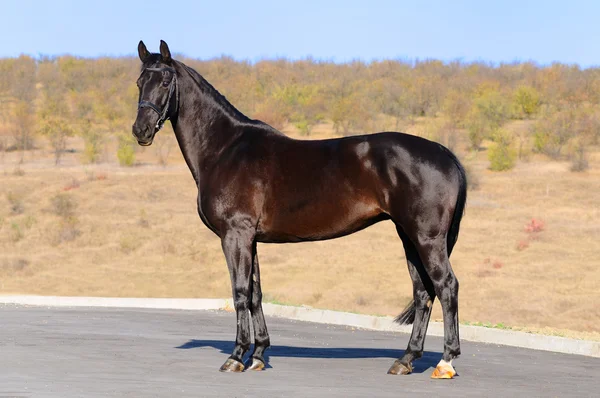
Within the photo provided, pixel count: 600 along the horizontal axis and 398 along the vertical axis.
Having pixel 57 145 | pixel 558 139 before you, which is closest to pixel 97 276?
pixel 57 145

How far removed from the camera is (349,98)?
67.9 m

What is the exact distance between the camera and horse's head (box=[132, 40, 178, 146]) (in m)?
10.8

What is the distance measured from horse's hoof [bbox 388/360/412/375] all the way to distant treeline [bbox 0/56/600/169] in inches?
1452

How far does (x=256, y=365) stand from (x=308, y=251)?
24.2 meters

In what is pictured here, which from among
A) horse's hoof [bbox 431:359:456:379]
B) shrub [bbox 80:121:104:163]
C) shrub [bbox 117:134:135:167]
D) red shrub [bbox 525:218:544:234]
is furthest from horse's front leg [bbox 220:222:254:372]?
shrub [bbox 80:121:104:163]

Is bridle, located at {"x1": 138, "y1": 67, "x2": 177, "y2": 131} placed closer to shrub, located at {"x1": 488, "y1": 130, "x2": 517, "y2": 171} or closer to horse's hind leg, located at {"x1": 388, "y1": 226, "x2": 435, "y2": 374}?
horse's hind leg, located at {"x1": 388, "y1": 226, "x2": 435, "y2": 374}

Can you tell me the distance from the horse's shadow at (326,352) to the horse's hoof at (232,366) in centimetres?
101

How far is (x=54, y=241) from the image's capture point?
36.9 m

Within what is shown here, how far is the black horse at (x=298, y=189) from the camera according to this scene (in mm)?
10164

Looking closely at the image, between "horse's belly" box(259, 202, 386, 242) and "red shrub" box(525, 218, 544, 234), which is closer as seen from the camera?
"horse's belly" box(259, 202, 386, 242)

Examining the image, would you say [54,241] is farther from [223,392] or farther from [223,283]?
[223,392]

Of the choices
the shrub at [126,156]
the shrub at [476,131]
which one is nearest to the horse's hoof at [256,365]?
the shrub at [126,156]

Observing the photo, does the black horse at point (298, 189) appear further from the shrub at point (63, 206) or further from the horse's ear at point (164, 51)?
the shrub at point (63, 206)

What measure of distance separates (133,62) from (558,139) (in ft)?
175
